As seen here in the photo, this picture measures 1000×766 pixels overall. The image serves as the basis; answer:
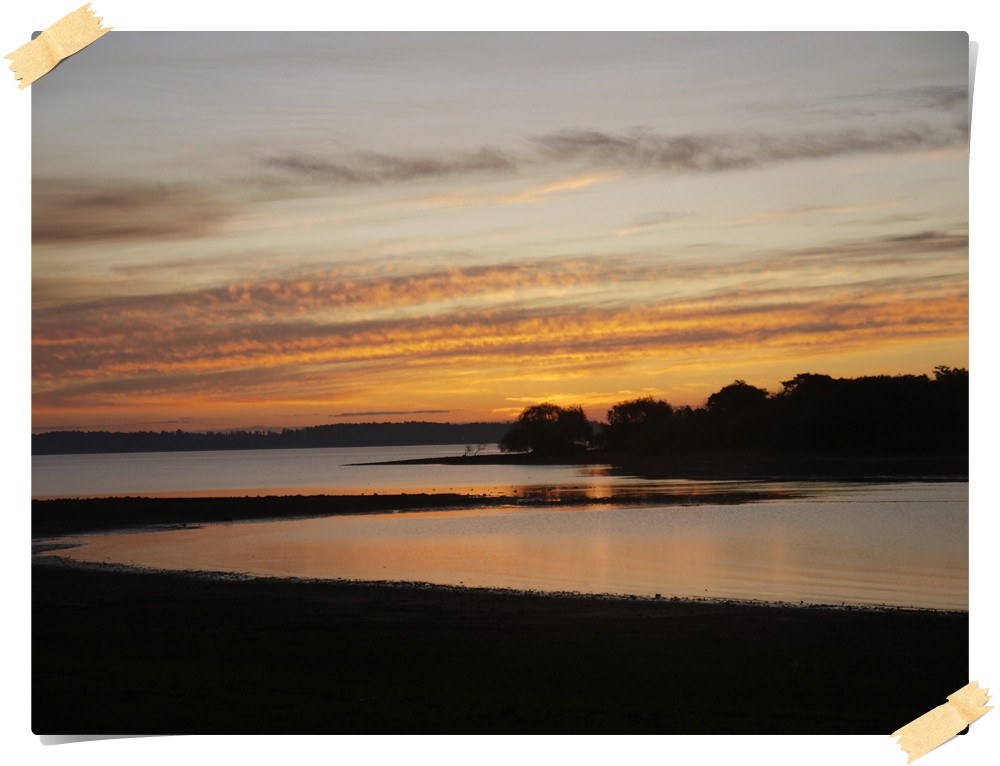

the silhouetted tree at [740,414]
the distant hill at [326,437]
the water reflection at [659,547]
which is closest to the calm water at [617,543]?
the water reflection at [659,547]

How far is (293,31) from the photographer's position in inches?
212

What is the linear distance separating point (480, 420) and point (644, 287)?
1298 millimetres

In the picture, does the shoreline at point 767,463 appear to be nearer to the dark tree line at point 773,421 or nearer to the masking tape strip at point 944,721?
the dark tree line at point 773,421

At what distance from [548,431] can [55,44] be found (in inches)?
137

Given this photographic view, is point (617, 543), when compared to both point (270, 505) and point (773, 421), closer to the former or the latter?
point (773, 421)

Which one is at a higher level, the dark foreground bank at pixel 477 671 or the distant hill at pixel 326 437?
the distant hill at pixel 326 437

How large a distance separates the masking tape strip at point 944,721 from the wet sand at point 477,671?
2.2 inches

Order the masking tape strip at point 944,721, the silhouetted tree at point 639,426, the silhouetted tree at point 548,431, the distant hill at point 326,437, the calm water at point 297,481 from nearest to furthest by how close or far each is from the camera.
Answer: the masking tape strip at point 944,721 < the calm water at point 297,481 < the distant hill at point 326,437 < the silhouetted tree at point 548,431 < the silhouetted tree at point 639,426

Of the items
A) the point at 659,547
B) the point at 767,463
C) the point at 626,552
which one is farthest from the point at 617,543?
the point at 767,463

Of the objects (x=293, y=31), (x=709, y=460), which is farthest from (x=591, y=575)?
(x=293, y=31)

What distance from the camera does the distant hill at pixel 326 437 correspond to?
21.0 ft

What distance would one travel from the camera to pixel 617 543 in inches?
342

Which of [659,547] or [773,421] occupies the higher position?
[773,421]

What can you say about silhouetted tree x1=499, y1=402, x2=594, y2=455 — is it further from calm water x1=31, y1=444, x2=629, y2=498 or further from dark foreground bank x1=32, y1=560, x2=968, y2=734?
dark foreground bank x1=32, y1=560, x2=968, y2=734
